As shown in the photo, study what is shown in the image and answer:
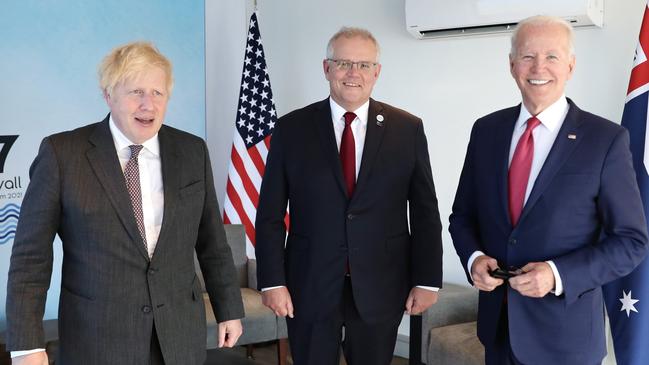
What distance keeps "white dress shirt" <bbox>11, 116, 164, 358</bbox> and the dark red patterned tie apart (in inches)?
0.5

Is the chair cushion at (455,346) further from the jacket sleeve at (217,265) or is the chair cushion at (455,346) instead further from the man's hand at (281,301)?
the jacket sleeve at (217,265)

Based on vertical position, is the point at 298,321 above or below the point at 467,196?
below

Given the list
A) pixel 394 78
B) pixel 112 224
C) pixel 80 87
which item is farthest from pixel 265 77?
pixel 112 224

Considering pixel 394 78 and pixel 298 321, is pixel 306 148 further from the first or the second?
pixel 394 78

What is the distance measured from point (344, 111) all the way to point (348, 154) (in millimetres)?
167

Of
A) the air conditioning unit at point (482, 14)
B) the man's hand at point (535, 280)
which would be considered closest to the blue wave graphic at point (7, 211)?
the air conditioning unit at point (482, 14)

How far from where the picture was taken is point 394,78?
4508 millimetres

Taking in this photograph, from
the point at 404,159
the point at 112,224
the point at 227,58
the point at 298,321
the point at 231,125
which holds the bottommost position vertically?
the point at 298,321

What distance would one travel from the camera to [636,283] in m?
3.10

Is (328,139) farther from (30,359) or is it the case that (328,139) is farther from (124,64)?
(30,359)

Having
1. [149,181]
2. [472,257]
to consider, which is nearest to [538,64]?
[472,257]

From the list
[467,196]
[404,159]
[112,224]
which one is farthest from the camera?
[404,159]

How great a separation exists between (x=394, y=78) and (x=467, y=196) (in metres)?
2.33

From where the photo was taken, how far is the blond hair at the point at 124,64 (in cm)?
185
